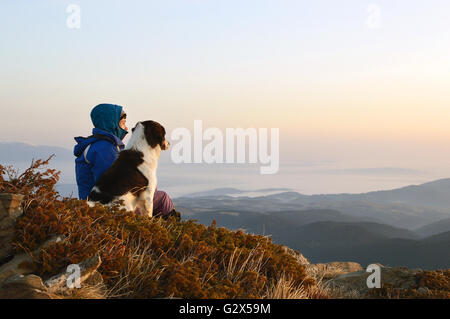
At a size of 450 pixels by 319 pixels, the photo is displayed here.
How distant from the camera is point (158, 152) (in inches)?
281

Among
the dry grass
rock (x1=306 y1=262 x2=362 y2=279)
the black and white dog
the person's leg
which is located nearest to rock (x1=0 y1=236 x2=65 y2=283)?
the dry grass

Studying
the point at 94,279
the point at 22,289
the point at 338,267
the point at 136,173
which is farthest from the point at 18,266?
the point at 338,267

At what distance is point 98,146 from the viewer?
712cm

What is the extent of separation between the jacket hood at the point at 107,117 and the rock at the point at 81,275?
3.39 meters

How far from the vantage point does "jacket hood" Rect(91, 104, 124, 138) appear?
7.42 m

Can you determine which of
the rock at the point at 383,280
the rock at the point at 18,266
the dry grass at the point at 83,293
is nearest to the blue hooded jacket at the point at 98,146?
the rock at the point at 18,266

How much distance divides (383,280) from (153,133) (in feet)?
17.2

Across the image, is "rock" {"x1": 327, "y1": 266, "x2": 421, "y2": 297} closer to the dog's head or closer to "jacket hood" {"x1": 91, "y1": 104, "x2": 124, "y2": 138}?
the dog's head

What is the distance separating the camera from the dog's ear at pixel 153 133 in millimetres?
6991

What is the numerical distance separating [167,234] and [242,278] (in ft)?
4.37
